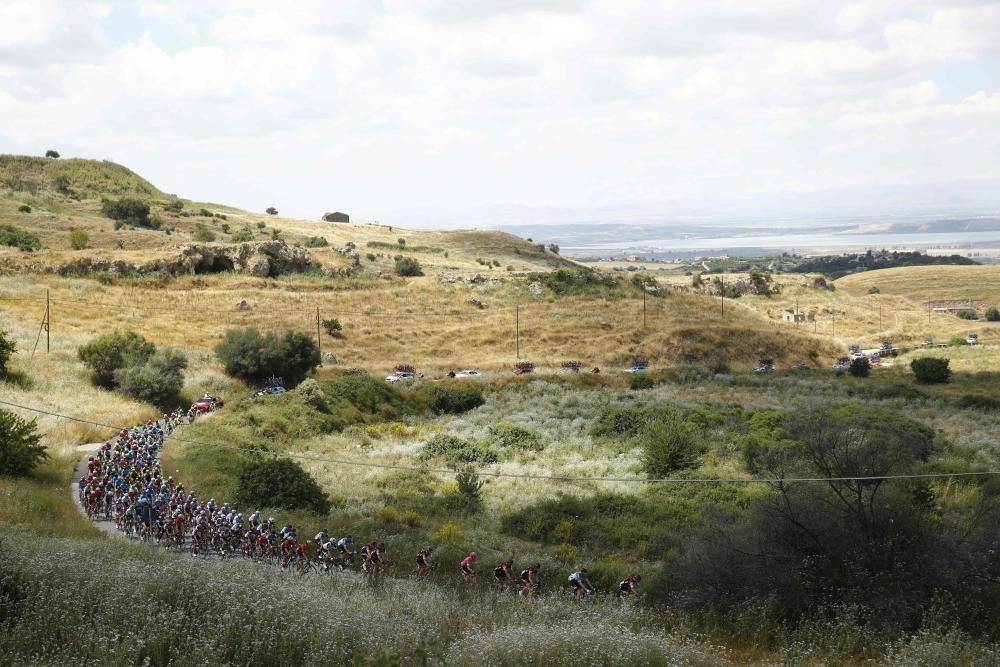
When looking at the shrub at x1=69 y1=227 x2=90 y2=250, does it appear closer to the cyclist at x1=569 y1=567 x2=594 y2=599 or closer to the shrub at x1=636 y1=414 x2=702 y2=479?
the shrub at x1=636 y1=414 x2=702 y2=479

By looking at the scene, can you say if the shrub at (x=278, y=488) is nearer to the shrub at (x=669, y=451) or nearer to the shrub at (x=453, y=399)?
the shrub at (x=669, y=451)

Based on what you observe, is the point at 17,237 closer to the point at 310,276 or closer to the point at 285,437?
the point at 310,276

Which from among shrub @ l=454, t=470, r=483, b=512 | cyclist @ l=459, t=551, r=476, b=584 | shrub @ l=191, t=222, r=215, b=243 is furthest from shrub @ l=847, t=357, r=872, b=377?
shrub @ l=191, t=222, r=215, b=243

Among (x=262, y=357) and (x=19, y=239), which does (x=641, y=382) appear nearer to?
(x=262, y=357)

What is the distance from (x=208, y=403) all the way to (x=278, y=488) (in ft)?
66.1

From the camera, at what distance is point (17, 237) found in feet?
307

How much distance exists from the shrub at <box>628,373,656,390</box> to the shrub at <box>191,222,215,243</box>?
68398mm

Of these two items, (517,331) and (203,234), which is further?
(203,234)

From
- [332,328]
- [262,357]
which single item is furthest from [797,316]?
[262,357]

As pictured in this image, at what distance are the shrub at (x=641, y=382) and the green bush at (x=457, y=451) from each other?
65.5 feet

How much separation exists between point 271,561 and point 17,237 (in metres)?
89.0

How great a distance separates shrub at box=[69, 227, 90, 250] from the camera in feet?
310

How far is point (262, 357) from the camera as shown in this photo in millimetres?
54125

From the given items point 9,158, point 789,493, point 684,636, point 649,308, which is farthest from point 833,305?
point 9,158
